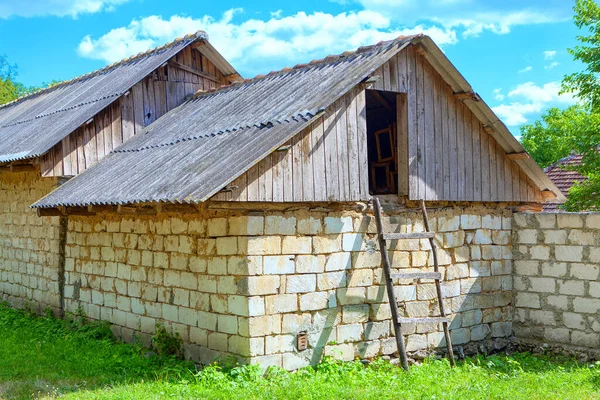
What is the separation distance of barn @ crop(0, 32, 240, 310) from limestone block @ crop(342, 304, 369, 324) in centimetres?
521

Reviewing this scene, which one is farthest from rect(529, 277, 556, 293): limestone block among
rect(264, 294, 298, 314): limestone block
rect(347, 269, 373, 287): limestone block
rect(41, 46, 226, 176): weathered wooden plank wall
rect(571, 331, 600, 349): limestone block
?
rect(41, 46, 226, 176): weathered wooden plank wall

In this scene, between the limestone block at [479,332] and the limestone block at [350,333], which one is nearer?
the limestone block at [350,333]

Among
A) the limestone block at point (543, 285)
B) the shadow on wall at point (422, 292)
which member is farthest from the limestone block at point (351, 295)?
the limestone block at point (543, 285)

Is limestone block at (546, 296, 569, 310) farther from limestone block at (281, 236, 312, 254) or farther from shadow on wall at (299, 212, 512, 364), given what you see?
limestone block at (281, 236, 312, 254)

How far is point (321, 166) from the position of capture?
852cm

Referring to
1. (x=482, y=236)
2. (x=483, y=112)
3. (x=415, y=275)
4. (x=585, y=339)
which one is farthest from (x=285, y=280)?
(x=585, y=339)

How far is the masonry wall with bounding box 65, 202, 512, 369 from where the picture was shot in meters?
8.11

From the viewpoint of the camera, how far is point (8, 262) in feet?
45.1

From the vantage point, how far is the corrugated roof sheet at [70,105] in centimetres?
1162

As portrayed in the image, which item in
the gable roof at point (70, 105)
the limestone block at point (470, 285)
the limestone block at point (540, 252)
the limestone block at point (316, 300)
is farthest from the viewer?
the gable roof at point (70, 105)

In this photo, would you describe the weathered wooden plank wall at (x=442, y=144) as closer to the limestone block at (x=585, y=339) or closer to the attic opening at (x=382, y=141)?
the attic opening at (x=382, y=141)

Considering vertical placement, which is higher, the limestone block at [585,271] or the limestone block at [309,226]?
the limestone block at [309,226]

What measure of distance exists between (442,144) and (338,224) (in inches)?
88.6

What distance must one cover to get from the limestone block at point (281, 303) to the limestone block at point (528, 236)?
426 centimetres
